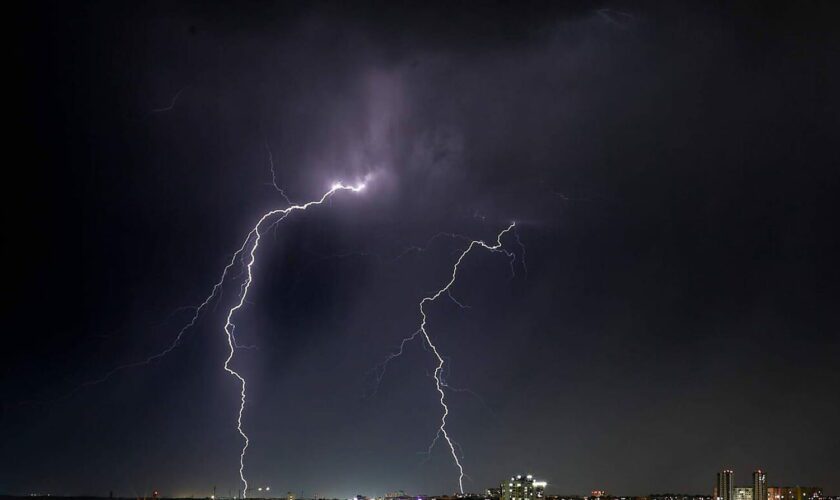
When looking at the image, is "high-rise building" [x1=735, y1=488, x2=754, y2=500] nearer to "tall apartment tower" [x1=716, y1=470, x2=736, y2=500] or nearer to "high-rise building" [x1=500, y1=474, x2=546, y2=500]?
"tall apartment tower" [x1=716, y1=470, x2=736, y2=500]

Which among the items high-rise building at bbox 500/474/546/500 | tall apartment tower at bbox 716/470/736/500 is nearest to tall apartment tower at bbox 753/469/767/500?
tall apartment tower at bbox 716/470/736/500

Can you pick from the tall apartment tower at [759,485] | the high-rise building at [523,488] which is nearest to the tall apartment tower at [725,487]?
the tall apartment tower at [759,485]

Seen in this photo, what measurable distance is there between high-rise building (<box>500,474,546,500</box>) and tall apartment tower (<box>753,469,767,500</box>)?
21.9m

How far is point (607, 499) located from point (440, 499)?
16102 mm

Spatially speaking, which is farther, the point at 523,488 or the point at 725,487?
the point at 725,487

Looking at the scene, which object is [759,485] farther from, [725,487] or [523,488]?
[523,488]

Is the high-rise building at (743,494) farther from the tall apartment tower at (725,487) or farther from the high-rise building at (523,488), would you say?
the high-rise building at (523,488)

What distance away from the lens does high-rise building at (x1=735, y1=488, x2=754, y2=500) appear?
230 feet

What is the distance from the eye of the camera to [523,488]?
54.3 m

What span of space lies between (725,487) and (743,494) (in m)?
3.45

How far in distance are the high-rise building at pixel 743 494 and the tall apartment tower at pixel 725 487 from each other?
160cm

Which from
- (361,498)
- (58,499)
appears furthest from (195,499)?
(361,498)

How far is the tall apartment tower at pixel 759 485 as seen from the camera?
2633 inches

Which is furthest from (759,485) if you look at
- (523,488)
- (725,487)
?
(523,488)
